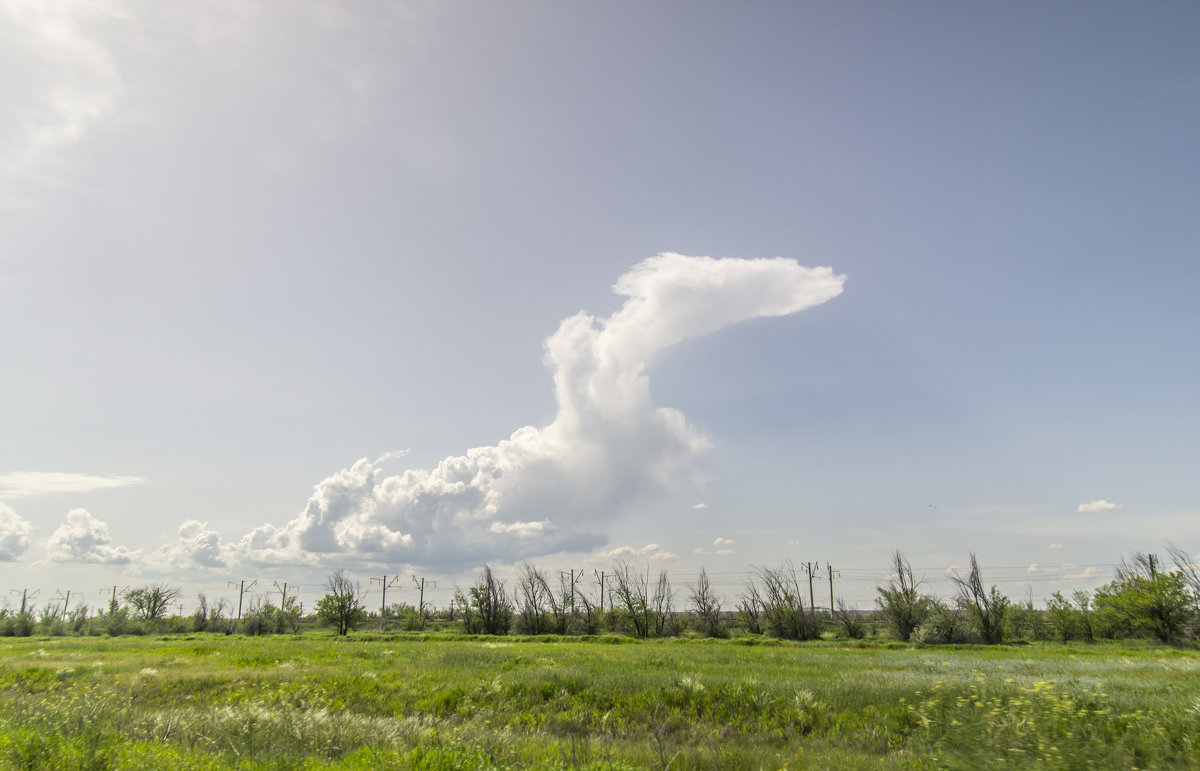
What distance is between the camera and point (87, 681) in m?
17.1

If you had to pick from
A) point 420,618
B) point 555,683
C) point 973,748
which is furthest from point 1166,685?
point 420,618

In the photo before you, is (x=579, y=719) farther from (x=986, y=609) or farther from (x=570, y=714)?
(x=986, y=609)

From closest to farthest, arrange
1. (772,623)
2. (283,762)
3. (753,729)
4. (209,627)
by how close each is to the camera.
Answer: (283,762) < (753,729) < (772,623) < (209,627)

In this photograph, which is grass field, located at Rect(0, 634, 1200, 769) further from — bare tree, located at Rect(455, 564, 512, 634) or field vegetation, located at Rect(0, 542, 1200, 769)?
bare tree, located at Rect(455, 564, 512, 634)

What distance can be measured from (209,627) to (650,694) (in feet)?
342

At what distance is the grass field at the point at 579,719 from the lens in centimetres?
801

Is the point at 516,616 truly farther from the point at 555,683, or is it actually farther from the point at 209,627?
the point at 555,683

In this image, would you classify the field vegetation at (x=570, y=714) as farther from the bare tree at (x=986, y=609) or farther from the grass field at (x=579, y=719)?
the bare tree at (x=986, y=609)

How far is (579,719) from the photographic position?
12633mm

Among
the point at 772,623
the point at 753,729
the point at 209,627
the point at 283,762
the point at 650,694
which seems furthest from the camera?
the point at 209,627

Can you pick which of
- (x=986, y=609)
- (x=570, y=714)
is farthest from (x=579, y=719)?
(x=986, y=609)

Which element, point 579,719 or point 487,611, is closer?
point 579,719

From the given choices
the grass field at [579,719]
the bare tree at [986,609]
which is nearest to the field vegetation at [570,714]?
the grass field at [579,719]

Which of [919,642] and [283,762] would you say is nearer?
[283,762]
